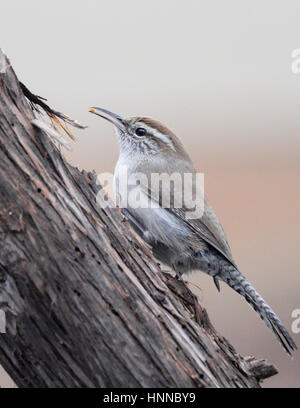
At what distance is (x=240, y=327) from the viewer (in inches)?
360

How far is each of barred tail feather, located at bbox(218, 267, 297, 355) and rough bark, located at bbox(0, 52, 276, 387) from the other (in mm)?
932

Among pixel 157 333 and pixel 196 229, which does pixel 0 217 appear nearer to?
pixel 157 333

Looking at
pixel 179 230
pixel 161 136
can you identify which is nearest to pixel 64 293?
pixel 179 230

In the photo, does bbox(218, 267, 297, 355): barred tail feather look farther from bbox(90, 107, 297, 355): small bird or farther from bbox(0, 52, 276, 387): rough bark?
bbox(0, 52, 276, 387): rough bark

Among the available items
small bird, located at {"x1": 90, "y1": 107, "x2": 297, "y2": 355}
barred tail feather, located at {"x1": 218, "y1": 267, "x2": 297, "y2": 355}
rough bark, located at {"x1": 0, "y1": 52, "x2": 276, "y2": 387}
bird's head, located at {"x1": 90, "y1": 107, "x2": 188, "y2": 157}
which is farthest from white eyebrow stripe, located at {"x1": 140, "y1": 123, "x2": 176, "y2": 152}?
rough bark, located at {"x1": 0, "y1": 52, "x2": 276, "y2": 387}

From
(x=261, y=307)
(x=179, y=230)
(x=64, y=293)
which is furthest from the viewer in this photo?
(x=179, y=230)

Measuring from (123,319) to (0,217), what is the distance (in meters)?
0.73

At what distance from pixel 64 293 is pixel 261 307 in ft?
6.22

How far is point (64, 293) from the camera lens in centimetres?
267

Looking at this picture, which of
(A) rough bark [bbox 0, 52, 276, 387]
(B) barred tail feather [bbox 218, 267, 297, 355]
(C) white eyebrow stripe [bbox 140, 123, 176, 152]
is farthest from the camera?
(C) white eyebrow stripe [bbox 140, 123, 176, 152]

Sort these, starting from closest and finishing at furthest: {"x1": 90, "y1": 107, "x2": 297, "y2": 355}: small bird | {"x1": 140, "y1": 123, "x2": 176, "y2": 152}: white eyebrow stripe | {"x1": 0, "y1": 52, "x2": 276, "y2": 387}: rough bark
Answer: {"x1": 0, "y1": 52, "x2": 276, "y2": 387}: rough bark, {"x1": 90, "y1": 107, "x2": 297, "y2": 355}: small bird, {"x1": 140, "y1": 123, "x2": 176, "y2": 152}: white eyebrow stripe

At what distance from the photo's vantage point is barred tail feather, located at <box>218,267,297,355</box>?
12.4 ft

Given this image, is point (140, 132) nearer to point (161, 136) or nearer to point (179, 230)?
point (161, 136)

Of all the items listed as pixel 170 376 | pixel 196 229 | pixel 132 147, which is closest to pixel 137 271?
pixel 170 376
